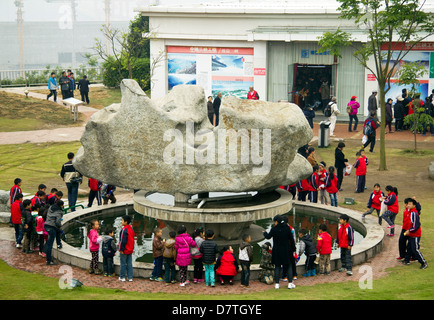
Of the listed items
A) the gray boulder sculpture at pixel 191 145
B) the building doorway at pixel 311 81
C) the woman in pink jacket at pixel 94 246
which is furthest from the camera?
the building doorway at pixel 311 81

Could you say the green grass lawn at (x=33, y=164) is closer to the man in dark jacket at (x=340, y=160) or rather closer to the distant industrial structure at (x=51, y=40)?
the man in dark jacket at (x=340, y=160)

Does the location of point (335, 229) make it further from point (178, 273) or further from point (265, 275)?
point (178, 273)

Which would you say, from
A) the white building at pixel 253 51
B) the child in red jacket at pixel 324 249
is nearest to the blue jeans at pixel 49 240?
the child in red jacket at pixel 324 249

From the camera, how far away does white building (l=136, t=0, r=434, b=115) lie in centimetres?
3316

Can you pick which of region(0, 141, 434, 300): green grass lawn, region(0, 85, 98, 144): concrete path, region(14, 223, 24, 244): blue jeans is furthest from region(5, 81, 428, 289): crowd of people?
region(0, 85, 98, 144): concrete path

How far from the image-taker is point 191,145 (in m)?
14.0

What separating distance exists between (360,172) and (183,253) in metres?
9.12

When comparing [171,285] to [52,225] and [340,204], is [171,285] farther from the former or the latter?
[340,204]

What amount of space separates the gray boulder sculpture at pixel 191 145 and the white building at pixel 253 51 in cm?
1923

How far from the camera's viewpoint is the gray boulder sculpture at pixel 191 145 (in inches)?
524

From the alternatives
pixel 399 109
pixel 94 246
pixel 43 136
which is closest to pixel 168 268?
pixel 94 246

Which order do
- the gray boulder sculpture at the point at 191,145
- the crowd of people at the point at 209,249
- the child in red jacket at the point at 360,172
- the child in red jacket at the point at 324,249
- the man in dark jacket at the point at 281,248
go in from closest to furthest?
the man in dark jacket at the point at 281,248 < the crowd of people at the point at 209,249 < the child in red jacket at the point at 324,249 < the gray boulder sculpture at the point at 191,145 < the child in red jacket at the point at 360,172

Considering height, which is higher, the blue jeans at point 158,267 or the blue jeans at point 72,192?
the blue jeans at point 72,192

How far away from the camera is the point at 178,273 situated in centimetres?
1223
